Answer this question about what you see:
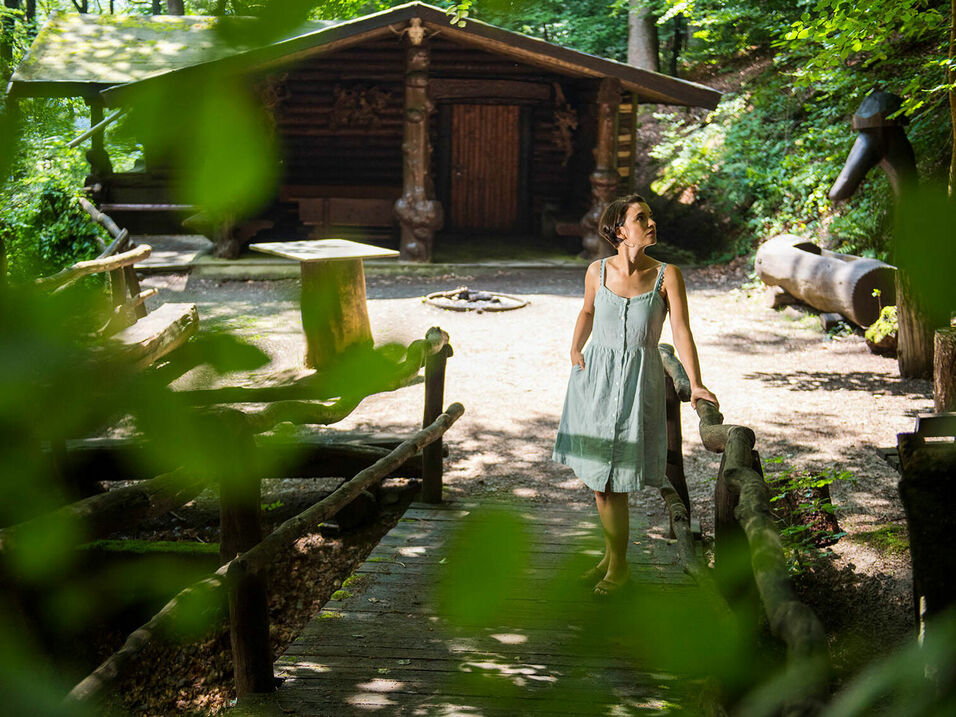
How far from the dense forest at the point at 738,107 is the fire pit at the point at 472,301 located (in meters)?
3.53

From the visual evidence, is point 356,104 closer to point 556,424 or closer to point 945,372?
point 556,424

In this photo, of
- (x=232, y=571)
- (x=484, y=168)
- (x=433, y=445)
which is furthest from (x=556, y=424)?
(x=484, y=168)

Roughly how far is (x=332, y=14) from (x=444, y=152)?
17.3 m

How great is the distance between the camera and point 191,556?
5.22 metres

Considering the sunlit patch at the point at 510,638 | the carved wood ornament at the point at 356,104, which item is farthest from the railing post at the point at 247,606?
the carved wood ornament at the point at 356,104

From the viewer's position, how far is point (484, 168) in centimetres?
1767

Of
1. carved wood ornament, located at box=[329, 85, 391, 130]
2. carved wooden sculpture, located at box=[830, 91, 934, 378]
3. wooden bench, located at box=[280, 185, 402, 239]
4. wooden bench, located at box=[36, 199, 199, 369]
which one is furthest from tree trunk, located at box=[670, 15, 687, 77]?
carved wooden sculpture, located at box=[830, 91, 934, 378]

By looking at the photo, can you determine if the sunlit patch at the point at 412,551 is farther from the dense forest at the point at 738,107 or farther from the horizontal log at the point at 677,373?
the dense forest at the point at 738,107

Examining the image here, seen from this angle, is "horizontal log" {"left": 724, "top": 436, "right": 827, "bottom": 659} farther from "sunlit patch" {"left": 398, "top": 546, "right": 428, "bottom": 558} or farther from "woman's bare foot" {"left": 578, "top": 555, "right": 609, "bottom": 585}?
"sunlit patch" {"left": 398, "top": 546, "right": 428, "bottom": 558}

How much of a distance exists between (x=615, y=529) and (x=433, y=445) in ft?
5.61

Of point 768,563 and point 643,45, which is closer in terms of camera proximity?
point 768,563

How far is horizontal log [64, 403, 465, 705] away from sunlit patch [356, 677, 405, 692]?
55 centimetres

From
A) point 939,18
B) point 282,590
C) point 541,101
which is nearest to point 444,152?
point 541,101

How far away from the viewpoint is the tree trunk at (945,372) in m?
6.57
